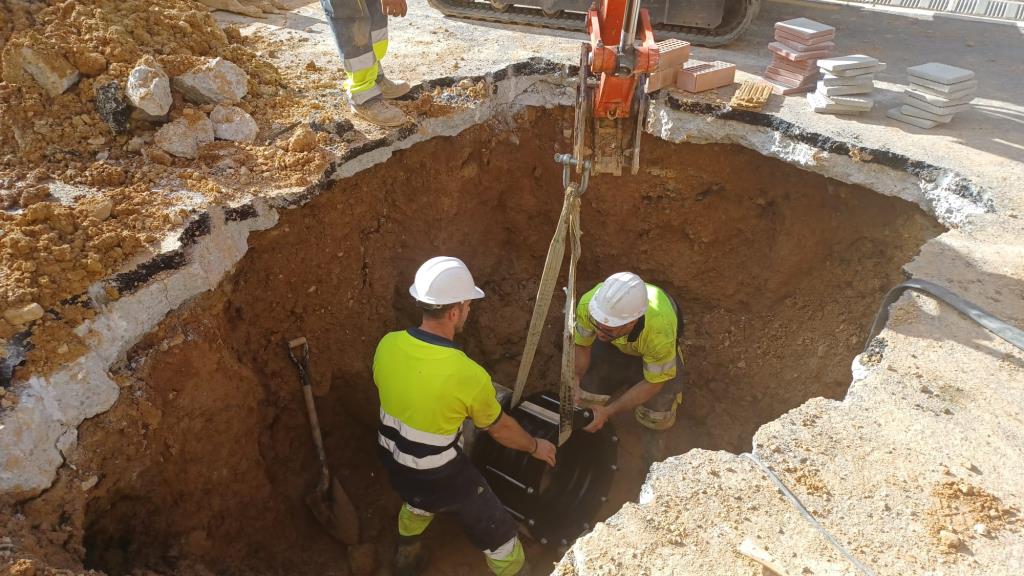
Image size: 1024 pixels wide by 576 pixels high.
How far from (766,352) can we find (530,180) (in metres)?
2.26

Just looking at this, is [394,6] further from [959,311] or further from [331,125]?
[959,311]

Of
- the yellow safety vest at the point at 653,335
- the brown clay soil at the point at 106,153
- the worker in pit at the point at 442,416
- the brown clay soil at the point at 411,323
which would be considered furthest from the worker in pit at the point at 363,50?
the yellow safety vest at the point at 653,335

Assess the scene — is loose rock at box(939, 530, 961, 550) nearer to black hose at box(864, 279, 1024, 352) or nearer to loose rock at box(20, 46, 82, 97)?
black hose at box(864, 279, 1024, 352)

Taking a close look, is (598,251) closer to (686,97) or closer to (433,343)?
(686,97)

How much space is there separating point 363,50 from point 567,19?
2.41 meters

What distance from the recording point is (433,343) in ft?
10.7

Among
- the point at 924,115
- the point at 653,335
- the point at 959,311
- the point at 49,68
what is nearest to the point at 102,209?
the point at 49,68

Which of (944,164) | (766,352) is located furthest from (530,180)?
(944,164)

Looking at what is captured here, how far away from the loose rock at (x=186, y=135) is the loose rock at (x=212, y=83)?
165 mm

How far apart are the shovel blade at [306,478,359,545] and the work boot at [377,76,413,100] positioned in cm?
257

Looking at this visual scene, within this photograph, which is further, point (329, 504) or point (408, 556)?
point (329, 504)

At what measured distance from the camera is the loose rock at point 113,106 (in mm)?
3881

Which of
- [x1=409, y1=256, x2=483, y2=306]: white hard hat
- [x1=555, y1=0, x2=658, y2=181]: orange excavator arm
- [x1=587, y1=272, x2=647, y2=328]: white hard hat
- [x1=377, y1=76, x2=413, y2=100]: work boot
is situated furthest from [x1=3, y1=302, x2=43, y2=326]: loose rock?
[x1=587, y1=272, x2=647, y2=328]: white hard hat

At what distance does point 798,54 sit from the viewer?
5000mm
